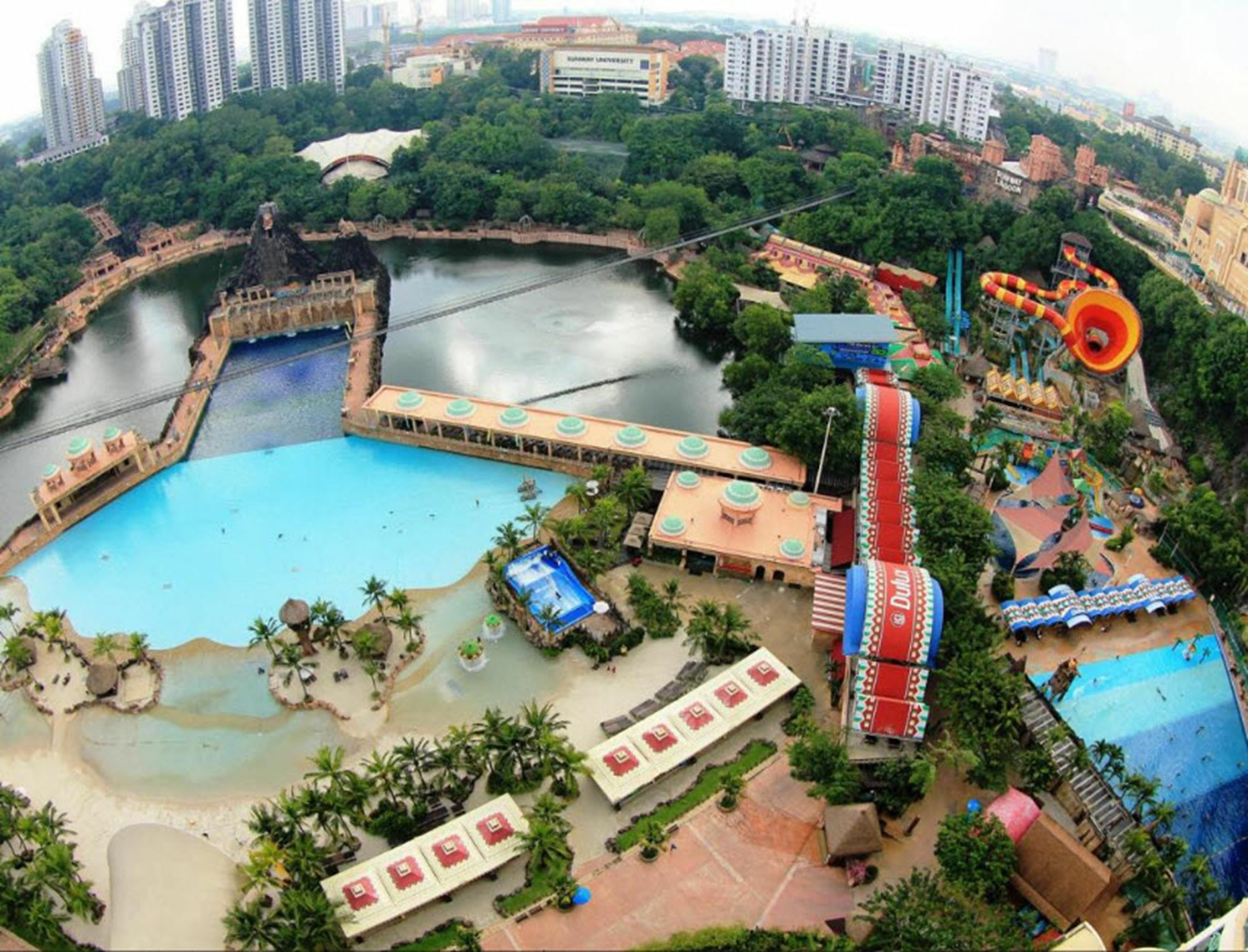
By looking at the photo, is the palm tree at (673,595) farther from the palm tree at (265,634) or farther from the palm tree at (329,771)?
the palm tree at (265,634)

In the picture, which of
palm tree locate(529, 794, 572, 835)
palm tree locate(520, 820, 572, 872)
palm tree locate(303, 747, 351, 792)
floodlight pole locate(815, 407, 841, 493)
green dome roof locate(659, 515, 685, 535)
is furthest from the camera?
A: floodlight pole locate(815, 407, 841, 493)

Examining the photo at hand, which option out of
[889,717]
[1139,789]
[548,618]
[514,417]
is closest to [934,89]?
[514,417]

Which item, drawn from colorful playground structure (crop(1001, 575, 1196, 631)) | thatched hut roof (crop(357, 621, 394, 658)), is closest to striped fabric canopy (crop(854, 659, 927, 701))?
colorful playground structure (crop(1001, 575, 1196, 631))

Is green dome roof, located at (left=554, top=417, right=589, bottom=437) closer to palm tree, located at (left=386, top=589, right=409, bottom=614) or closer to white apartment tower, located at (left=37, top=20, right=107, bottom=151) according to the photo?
palm tree, located at (left=386, top=589, right=409, bottom=614)

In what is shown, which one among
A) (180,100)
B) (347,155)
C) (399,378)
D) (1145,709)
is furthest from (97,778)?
(180,100)

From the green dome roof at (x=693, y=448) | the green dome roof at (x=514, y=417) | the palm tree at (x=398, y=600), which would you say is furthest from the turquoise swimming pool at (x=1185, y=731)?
the green dome roof at (x=514, y=417)
